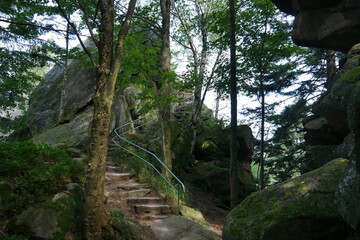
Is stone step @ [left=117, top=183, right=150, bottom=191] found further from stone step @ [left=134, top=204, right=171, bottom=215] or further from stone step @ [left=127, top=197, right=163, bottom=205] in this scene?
stone step @ [left=134, top=204, right=171, bottom=215]

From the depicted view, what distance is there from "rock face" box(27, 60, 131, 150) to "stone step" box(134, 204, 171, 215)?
4796 mm

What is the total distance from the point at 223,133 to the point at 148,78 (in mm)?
8431

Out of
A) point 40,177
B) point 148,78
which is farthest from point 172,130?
point 40,177

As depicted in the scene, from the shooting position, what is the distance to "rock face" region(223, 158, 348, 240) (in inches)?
151

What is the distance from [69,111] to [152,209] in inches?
364

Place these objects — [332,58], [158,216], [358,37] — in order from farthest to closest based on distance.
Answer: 1. [332,58]
2. [358,37]
3. [158,216]

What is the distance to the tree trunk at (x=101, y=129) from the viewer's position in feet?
14.4

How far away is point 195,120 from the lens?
1344 cm

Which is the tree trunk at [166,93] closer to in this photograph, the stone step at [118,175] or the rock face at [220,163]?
the stone step at [118,175]

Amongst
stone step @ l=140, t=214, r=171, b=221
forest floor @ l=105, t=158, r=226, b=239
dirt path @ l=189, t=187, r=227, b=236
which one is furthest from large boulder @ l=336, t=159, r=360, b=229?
dirt path @ l=189, t=187, r=227, b=236

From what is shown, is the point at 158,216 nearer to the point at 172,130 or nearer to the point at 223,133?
the point at 172,130

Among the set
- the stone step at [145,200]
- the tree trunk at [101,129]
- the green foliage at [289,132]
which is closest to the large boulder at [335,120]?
the green foliage at [289,132]

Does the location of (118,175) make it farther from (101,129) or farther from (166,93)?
(101,129)

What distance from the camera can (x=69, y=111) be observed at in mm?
13977
